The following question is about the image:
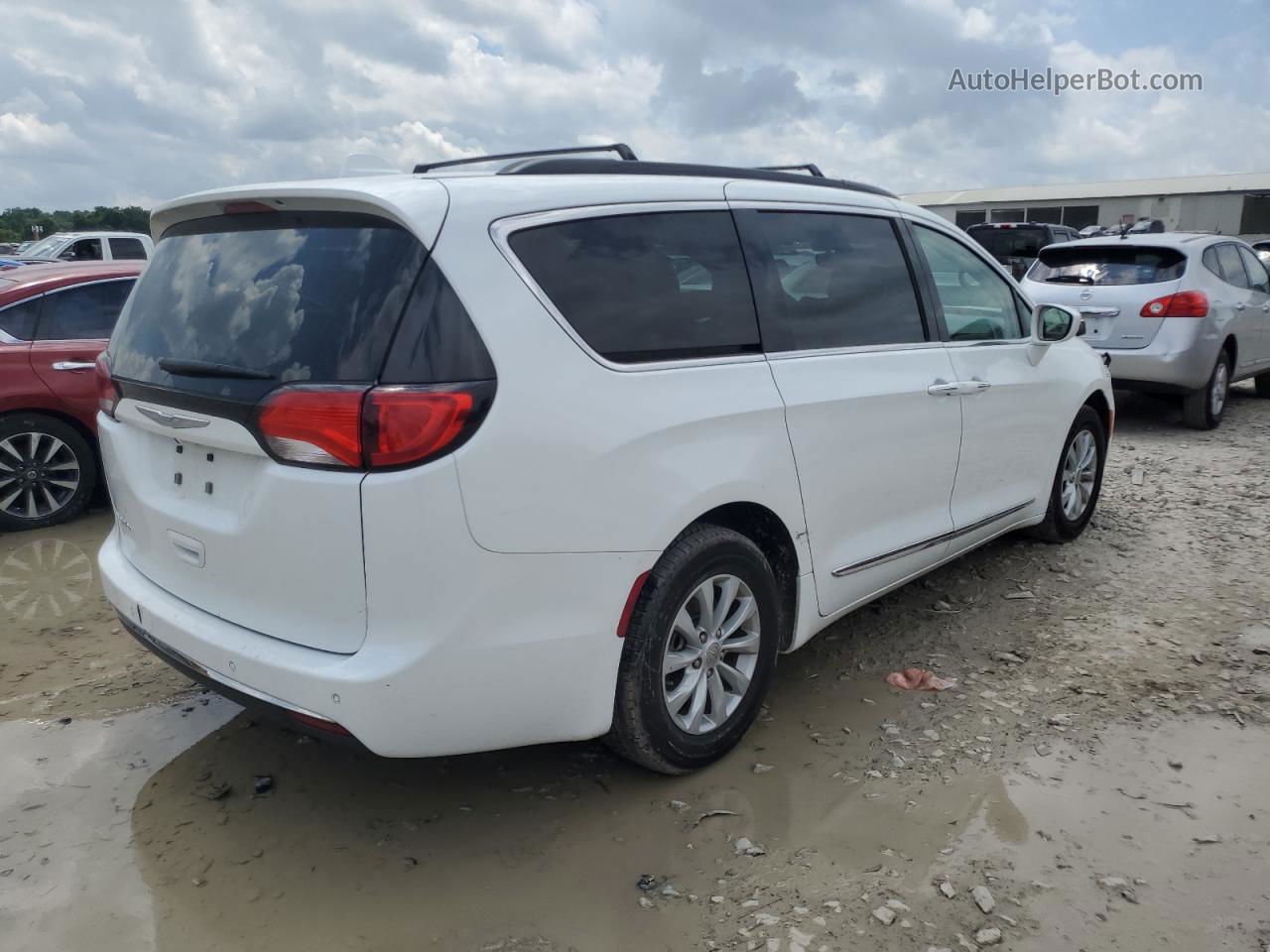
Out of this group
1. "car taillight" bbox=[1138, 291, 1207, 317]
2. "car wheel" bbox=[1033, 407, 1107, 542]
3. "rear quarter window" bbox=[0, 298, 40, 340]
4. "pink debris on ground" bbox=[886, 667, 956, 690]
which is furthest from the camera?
"car taillight" bbox=[1138, 291, 1207, 317]

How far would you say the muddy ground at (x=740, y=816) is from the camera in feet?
8.32

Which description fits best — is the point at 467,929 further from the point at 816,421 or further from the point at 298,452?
the point at 816,421

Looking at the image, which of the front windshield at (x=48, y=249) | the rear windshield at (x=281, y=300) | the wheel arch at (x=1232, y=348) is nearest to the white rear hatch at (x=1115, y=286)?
the wheel arch at (x=1232, y=348)

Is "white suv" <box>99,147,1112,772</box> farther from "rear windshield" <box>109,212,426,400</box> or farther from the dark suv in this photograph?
the dark suv

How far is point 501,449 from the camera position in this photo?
2.43 meters

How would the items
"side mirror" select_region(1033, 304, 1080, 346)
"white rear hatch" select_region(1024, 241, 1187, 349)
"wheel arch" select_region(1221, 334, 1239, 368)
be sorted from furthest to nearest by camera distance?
"wheel arch" select_region(1221, 334, 1239, 368) → "white rear hatch" select_region(1024, 241, 1187, 349) → "side mirror" select_region(1033, 304, 1080, 346)

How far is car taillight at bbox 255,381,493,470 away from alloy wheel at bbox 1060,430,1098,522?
3779 millimetres

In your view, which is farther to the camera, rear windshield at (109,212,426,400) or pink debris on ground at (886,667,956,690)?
pink debris on ground at (886,667,956,690)

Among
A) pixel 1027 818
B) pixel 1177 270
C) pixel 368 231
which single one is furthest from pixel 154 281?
pixel 1177 270

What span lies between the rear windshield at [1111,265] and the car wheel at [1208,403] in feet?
3.13

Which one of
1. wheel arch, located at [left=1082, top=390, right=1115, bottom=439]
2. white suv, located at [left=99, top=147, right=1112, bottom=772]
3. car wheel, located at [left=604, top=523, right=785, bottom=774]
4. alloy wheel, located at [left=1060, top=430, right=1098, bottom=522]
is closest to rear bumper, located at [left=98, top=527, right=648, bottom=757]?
white suv, located at [left=99, top=147, right=1112, bottom=772]

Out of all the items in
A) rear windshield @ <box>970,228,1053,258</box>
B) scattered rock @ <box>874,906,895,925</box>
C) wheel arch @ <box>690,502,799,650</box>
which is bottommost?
scattered rock @ <box>874,906,895,925</box>

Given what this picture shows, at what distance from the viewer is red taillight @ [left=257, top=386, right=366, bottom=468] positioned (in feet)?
7.75

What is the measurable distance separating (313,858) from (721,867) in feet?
3.77
